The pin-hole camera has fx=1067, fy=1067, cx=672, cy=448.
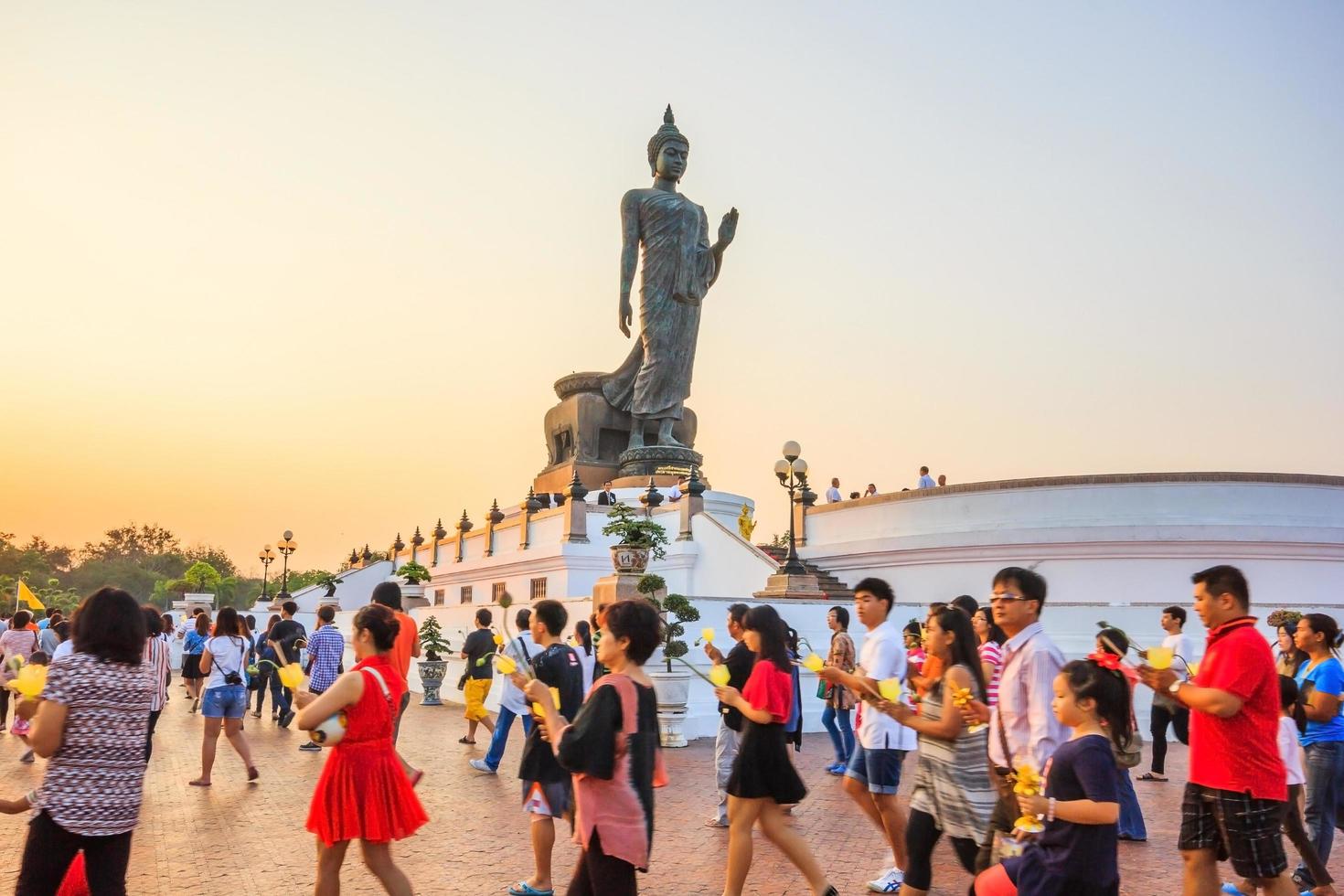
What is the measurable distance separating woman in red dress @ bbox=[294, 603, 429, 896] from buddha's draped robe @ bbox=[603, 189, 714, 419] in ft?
84.3

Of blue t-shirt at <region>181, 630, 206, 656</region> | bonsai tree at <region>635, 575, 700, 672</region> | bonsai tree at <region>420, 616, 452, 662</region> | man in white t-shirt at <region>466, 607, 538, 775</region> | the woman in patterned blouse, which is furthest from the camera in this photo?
bonsai tree at <region>420, 616, 452, 662</region>

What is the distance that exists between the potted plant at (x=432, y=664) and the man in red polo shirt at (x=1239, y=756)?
15.9 m

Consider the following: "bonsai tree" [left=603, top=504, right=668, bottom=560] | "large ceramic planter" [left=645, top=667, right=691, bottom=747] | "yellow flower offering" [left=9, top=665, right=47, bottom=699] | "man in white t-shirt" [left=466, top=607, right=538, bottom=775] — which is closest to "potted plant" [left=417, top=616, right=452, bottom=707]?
"bonsai tree" [left=603, top=504, right=668, bottom=560]

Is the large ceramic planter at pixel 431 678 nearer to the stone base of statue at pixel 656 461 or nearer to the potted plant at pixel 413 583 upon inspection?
the potted plant at pixel 413 583

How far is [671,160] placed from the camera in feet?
102

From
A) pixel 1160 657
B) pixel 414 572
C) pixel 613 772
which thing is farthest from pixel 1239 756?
pixel 414 572

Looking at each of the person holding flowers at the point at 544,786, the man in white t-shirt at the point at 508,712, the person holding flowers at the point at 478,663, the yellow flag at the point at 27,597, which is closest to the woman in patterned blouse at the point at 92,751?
the person holding flowers at the point at 544,786

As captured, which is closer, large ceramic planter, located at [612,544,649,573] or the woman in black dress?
the woman in black dress

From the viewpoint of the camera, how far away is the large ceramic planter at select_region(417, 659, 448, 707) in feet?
62.2

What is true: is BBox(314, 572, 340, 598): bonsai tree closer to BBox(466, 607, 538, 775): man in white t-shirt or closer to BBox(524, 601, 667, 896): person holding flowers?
BBox(466, 607, 538, 775): man in white t-shirt

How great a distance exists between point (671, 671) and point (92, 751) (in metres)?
10.3

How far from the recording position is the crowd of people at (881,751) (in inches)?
156

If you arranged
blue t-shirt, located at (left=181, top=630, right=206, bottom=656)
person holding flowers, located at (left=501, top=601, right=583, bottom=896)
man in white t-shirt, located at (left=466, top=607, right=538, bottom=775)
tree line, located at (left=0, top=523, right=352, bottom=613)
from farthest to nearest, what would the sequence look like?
tree line, located at (left=0, top=523, right=352, bottom=613)
blue t-shirt, located at (left=181, top=630, right=206, bottom=656)
man in white t-shirt, located at (left=466, top=607, right=538, bottom=775)
person holding flowers, located at (left=501, top=601, right=583, bottom=896)

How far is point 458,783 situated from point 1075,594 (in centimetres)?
1395
